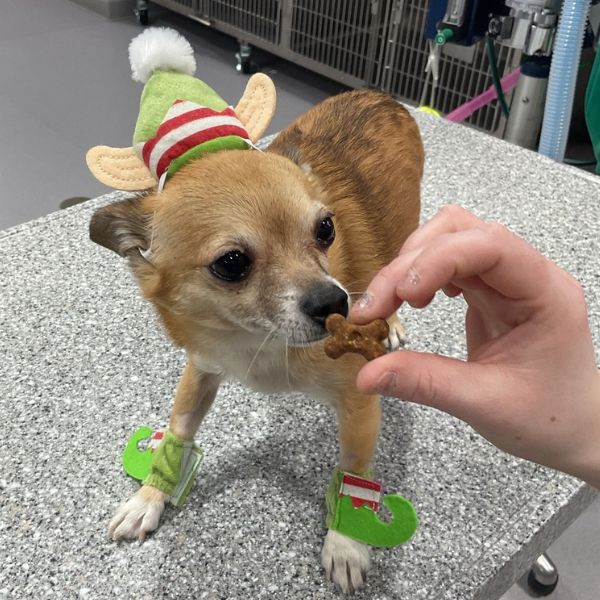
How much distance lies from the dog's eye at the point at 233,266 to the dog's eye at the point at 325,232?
0.10 meters

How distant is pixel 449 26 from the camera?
160 centimetres

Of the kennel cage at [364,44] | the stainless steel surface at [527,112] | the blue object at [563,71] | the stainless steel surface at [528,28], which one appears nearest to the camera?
the blue object at [563,71]

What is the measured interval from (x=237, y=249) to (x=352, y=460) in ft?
1.05

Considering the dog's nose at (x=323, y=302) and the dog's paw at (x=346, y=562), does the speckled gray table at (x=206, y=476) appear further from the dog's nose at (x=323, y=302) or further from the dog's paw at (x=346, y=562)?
the dog's nose at (x=323, y=302)

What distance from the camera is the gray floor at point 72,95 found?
1890 millimetres

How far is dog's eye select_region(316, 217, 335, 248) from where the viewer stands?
2.33 feet

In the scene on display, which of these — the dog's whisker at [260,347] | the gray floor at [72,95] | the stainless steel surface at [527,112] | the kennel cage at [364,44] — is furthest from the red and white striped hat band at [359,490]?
the kennel cage at [364,44]

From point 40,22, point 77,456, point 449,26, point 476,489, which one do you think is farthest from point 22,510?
point 40,22

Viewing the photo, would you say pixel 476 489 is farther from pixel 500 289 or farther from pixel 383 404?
pixel 500 289

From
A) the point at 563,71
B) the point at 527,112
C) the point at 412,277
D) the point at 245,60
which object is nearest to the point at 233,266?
the point at 412,277

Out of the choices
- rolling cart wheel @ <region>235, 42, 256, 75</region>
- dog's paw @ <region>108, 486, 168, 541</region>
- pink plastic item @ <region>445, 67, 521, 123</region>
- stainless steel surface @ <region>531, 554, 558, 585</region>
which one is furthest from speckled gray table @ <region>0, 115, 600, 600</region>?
rolling cart wheel @ <region>235, 42, 256, 75</region>

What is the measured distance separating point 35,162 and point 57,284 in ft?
3.61

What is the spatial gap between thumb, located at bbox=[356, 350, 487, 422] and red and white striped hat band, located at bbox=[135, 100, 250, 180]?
1.34 ft

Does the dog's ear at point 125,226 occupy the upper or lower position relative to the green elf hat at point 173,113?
lower
